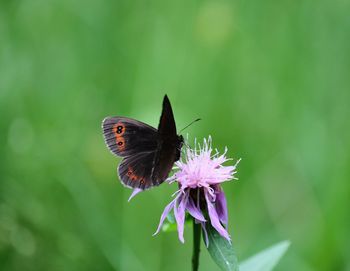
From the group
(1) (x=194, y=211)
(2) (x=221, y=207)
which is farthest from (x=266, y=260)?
(1) (x=194, y=211)

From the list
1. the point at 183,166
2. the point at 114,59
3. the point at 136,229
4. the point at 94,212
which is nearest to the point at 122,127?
the point at 183,166

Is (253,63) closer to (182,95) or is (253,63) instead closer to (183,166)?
(182,95)

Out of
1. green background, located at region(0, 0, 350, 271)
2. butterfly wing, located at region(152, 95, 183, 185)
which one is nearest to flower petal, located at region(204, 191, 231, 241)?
butterfly wing, located at region(152, 95, 183, 185)

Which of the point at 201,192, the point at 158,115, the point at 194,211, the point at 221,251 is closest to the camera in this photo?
the point at 221,251

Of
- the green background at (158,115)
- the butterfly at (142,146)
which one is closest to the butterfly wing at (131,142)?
the butterfly at (142,146)

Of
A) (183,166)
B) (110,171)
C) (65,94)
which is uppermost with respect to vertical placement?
(65,94)

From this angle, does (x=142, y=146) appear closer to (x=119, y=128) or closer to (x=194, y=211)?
(x=119, y=128)

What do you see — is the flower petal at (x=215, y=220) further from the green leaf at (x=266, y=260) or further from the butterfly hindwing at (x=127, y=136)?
the butterfly hindwing at (x=127, y=136)
